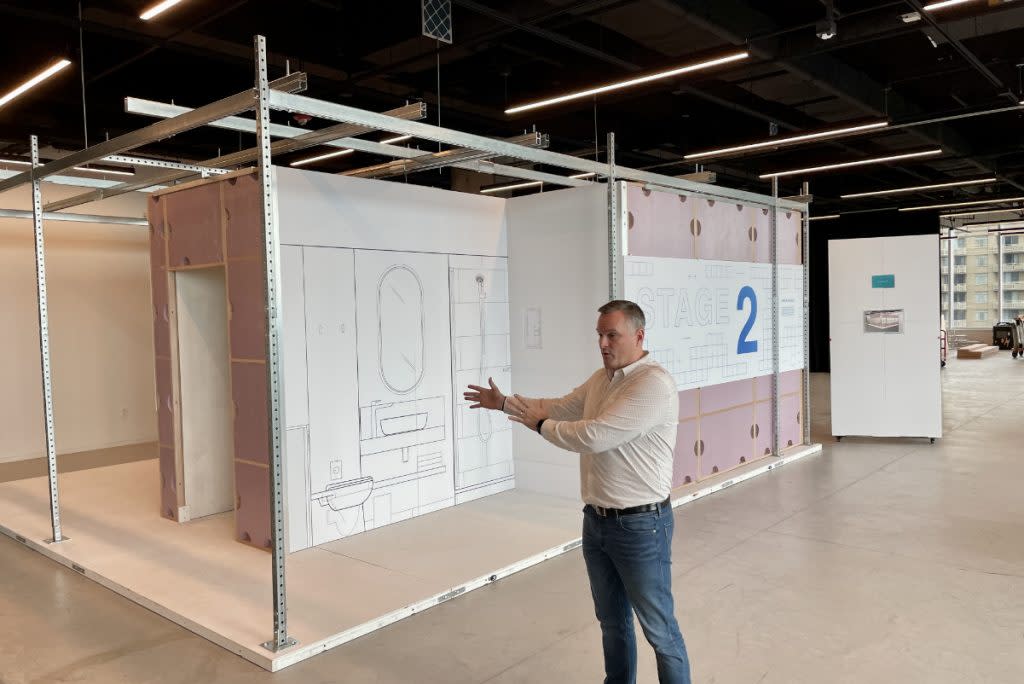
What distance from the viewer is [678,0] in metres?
5.95

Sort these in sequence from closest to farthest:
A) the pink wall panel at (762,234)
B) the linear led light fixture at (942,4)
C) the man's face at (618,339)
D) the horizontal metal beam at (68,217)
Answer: the man's face at (618,339) → the linear led light fixture at (942,4) → the horizontal metal beam at (68,217) → the pink wall panel at (762,234)

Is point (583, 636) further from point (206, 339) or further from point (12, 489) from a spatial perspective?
point (12, 489)

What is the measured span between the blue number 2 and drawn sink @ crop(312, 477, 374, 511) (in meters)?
3.60

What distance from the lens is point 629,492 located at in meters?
2.50

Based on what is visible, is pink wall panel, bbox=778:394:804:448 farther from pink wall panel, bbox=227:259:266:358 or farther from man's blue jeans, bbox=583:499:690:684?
man's blue jeans, bbox=583:499:690:684

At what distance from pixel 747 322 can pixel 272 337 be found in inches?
194

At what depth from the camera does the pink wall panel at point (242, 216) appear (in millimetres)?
4723

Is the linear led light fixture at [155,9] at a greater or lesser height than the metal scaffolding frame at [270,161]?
greater

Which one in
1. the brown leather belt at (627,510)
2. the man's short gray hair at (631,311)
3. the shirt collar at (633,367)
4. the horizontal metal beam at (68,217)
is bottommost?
the brown leather belt at (627,510)

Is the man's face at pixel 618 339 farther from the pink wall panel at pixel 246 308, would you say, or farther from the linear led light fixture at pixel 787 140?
the linear led light fixture at pixel 787 140

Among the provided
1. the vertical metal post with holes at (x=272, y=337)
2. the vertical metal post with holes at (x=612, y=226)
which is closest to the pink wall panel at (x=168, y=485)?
the vertical metal post with holes at (x=272, y=337)

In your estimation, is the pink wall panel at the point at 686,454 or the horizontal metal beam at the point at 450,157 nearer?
the horizontal metal beam at the point at 450,157

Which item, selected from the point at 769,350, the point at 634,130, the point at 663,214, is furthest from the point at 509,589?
the point at 634,130

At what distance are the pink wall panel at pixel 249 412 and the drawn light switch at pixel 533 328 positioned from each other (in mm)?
2143
